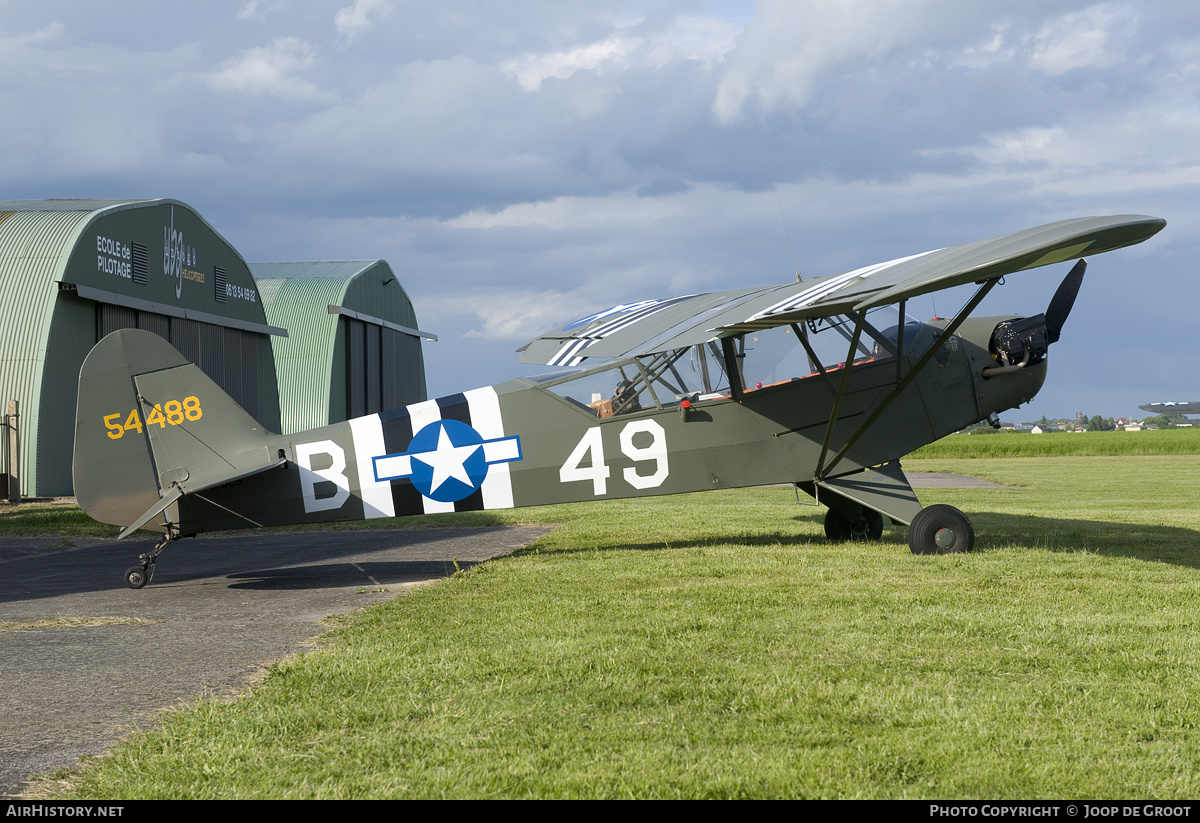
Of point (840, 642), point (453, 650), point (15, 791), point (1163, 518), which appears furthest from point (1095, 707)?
point (1163, 518)

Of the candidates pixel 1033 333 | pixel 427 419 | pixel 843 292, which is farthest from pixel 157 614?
pixel 1033 333

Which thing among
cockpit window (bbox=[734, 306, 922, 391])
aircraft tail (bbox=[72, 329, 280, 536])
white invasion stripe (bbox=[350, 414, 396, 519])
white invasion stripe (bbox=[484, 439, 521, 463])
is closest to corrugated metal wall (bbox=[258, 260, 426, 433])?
aircraft tail (bbox=[72, 329, 280, 536])

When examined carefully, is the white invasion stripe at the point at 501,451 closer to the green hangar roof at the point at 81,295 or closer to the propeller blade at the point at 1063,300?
the propeller blade at the point at 1063,300

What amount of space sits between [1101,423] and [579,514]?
454 ft

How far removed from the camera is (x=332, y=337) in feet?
111

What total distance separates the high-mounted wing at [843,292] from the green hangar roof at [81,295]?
14353mm

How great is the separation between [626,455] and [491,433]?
4.38ft

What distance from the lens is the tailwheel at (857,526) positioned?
10.2m

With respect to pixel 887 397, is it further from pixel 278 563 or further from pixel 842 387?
pixel 278 563

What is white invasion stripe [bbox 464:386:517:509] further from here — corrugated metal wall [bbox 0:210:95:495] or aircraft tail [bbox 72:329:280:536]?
corrugated metal wall [bbox 0:210:95:495]

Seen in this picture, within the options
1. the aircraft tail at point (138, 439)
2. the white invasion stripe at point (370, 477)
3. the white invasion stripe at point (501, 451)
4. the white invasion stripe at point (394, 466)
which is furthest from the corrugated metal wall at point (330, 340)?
the white invasion stripe at point (501, 451)

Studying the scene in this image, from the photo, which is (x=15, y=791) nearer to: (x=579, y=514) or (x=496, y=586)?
(x=496, y=586)

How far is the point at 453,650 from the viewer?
201 inches

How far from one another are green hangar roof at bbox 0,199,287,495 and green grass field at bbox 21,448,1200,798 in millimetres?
15467
